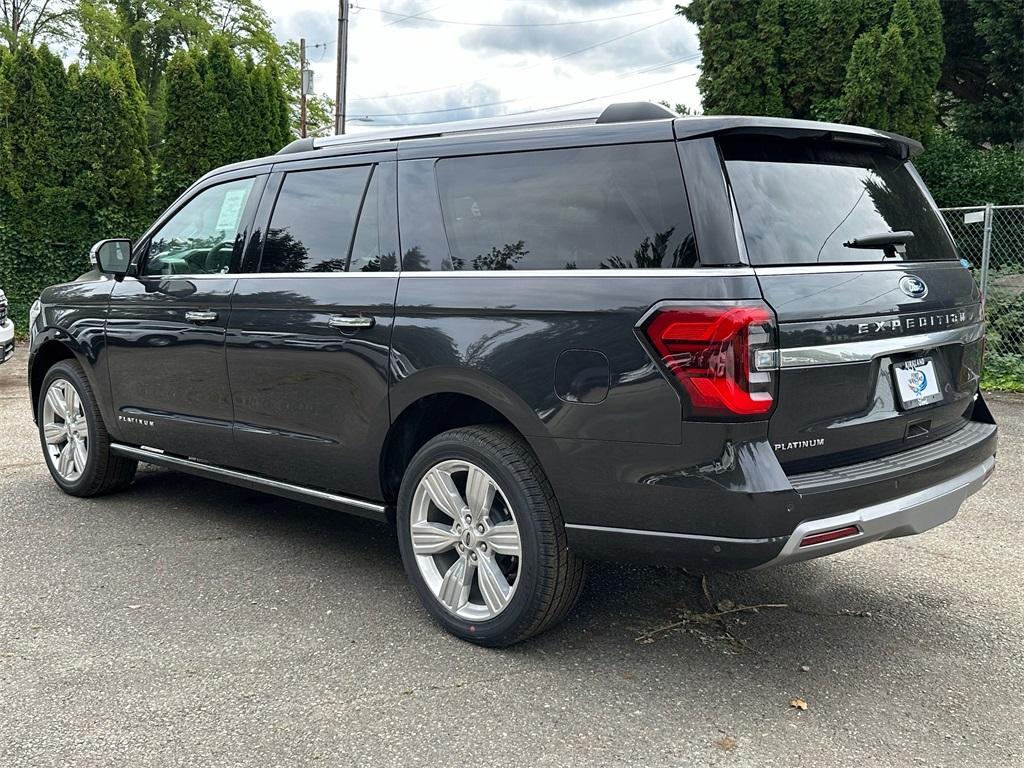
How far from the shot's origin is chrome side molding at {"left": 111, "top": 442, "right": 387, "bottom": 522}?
3975 millimetres

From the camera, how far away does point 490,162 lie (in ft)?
11.8

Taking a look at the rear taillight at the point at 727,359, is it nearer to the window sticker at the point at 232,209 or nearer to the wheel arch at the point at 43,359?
the window sticker at the point at 232,209

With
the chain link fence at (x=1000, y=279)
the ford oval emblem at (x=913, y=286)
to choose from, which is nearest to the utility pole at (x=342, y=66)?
the chain link fence at (x=1000, y=279)

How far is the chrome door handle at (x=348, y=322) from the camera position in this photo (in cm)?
377

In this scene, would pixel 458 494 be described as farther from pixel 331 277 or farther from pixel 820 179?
pixel 820 179

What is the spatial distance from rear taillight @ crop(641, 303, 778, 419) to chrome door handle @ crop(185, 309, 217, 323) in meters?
2.48

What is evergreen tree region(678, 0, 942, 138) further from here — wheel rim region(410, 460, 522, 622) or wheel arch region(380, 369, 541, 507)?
wheel rim region(410, 460, 522, 622)

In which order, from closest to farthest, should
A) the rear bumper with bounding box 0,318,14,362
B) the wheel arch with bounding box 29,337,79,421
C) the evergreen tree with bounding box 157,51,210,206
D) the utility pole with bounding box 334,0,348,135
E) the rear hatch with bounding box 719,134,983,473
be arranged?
1. the rear hatch with bounding box 719,134,983,473
2. the wheel arch with bounding box 29,337,79,421
3. the rear bumper with bounding box 0,318,14,362
4. the evergreen tree with bounding box 157,51,210,206
5. the utility pole with bounding box 334,0,348,135

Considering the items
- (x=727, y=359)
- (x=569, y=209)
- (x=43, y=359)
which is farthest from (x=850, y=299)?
(x=43, y=359)

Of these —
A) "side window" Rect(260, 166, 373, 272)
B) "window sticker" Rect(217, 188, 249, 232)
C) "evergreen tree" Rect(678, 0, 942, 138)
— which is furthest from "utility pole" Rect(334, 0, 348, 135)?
"side window" Rect(260, 166, 373, 272)

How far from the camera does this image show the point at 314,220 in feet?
13.8

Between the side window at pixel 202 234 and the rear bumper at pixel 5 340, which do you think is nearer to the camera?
the side window at pixel 202 234

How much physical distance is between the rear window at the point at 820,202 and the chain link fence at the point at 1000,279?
214 inches

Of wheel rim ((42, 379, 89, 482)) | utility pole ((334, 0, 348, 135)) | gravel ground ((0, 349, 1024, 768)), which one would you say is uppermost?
utility pole ((334, 0, 348, 135))
